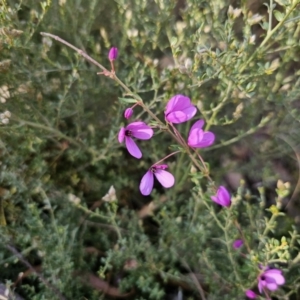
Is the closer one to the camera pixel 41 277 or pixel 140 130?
pixel 140 130

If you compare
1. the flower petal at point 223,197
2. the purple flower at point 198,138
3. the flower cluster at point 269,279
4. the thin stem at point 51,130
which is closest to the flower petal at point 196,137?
the purple flower at point 198,138

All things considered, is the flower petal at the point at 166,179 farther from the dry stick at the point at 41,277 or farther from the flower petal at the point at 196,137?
the dry stick at the point at 41,277

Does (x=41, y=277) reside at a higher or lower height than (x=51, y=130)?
lower

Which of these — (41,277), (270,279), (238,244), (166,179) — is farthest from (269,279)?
(41,277)

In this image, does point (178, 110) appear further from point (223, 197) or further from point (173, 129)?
point (223, 197)

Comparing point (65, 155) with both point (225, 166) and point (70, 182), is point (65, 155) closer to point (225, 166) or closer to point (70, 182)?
point (70, 182)

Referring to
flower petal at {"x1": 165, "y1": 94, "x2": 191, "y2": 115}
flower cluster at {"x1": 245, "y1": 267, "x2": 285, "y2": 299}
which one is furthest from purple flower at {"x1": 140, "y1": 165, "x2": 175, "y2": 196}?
flower cluster at {"x1": 245, "y1": 267, "x2": 285, "y2": 299}
